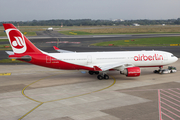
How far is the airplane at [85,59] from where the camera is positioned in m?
36.1

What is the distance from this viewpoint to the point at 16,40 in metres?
36.0

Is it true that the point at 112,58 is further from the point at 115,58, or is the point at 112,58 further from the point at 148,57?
the point at 148,57

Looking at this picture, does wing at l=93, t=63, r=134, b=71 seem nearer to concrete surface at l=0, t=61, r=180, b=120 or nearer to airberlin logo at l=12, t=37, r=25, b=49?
concrete surface at l=0, t=61, r=180, b=120

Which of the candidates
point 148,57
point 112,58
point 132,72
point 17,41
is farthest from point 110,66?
point 17,41

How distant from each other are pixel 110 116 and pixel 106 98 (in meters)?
5.90

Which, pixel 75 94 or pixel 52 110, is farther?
pixel 75 94

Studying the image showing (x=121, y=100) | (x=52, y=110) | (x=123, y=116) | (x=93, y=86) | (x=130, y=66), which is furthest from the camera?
(x=130, y=66)

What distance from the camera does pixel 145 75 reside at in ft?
136

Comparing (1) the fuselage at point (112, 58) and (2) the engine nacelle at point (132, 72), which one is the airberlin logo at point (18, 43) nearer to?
(1) the fuselage at point (112, 58)

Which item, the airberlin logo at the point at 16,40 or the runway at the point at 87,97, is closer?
the runway at the point at 87,97

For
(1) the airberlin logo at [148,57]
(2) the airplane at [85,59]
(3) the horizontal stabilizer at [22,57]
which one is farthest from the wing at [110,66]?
(3) the horizontal stabilizer at [22,57]

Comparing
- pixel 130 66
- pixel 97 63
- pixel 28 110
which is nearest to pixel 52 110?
pixel 28 110

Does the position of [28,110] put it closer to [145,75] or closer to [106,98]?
[106,98]

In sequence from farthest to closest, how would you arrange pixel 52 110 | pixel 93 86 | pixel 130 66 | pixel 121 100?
pixel 130 66 → pixel 93 86 → pixel 121 100 → pixel 52 110
